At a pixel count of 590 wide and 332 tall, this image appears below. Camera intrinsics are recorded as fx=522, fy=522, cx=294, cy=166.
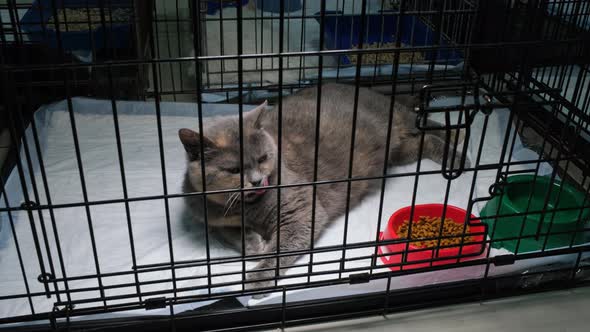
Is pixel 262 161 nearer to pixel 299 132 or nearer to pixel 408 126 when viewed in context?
pixel 299 132

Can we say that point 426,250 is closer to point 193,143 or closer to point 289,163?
point 289,163

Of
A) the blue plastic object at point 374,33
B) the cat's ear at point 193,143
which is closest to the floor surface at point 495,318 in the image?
the cat's ear at point 193,143

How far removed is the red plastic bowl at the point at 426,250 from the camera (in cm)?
162

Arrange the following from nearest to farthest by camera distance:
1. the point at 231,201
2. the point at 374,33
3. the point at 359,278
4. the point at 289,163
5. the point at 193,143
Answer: the point at 359,278 < the point at 193,143 < the point at 231,201 < the point at 289,163 < the point at 374,33

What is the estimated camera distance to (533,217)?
177 cm

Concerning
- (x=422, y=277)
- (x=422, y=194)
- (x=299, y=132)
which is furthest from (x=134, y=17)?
(x=422, y=277)

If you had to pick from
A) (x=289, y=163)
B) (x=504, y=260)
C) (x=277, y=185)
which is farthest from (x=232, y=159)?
(x=504, y=260)

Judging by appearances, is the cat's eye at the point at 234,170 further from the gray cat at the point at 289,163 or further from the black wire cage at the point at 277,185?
the black wire cage at the point at 277,185

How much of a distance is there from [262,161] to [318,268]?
16.0 inches

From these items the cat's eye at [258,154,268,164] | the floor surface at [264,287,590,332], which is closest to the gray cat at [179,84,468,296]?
the cat's eye at [258,154,268,164]

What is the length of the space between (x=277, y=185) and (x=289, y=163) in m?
0.57

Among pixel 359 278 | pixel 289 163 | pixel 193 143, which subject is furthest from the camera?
pixel 289 163

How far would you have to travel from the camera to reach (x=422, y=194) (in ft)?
7.07

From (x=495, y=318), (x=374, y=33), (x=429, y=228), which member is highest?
(x=374, y=33)
